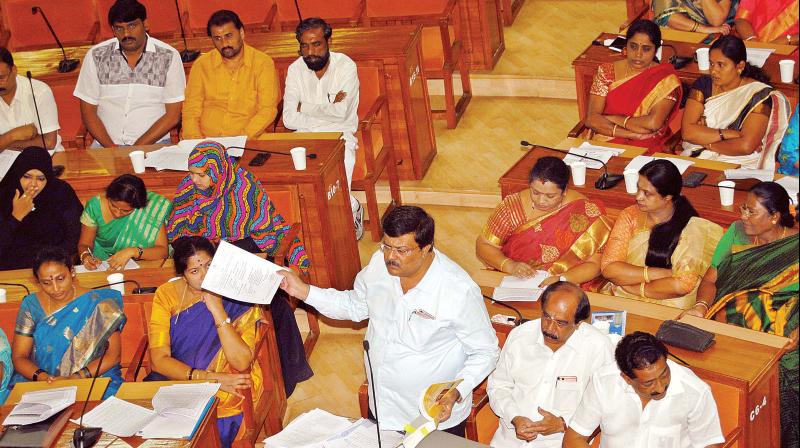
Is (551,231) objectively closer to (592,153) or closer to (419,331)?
(592,153)

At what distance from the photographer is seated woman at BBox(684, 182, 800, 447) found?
12.3 feet

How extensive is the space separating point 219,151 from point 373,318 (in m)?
1.48

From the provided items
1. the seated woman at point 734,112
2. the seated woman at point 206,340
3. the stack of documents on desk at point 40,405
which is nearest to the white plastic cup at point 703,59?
the seated woman at point 734,112

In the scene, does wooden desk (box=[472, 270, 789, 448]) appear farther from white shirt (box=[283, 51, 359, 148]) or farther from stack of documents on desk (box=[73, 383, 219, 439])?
white shirt (box=[283, 51, 359, 148])

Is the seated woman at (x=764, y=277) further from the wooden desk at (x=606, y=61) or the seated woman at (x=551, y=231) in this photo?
the wooden desk at (x=606, y=61)

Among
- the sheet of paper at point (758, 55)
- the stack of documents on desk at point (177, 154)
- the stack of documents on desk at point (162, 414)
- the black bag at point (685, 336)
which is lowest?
the stack of documents on desk at point (162, 414)

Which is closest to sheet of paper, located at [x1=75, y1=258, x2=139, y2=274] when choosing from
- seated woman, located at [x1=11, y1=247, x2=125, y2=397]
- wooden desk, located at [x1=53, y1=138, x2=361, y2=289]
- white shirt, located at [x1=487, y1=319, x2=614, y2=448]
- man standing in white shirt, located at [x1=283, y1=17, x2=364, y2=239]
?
seated woman, located at [x1=11, y1=247, x2=125, y2=397]

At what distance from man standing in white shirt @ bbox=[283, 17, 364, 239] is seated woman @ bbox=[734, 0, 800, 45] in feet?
6.71

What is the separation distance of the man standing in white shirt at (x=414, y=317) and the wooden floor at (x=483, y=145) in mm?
1174

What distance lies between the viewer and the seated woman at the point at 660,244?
4.16 metres

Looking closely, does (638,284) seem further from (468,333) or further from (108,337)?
(108,337)

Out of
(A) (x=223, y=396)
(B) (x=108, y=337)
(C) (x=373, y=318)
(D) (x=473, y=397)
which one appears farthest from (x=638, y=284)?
(B) (x=108, y=337)

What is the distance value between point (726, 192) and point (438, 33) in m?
2.46

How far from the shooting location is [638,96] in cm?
526
